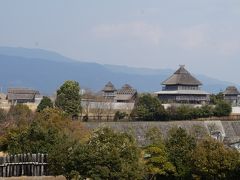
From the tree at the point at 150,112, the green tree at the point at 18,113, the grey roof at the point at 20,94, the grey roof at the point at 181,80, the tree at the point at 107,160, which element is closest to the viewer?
the tree at the point at 107,160

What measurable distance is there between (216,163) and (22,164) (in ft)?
30.6

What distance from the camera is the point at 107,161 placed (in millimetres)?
23656

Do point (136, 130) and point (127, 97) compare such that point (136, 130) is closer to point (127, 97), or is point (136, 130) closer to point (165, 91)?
point (165, 91)

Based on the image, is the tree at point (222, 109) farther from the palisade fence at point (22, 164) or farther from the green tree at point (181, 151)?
the palisade fence at point (22, 164)

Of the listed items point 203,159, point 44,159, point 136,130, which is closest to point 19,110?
point 136,130

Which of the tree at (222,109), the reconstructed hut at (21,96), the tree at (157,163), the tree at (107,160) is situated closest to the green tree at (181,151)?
the tree at (157,163)

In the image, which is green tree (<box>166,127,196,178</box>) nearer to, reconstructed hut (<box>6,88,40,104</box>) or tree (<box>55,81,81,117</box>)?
tree (<box>55,81,81,117</box>)

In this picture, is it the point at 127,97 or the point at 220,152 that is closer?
the point at 220,152

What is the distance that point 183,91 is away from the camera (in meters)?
69.4

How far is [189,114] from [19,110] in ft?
53.4

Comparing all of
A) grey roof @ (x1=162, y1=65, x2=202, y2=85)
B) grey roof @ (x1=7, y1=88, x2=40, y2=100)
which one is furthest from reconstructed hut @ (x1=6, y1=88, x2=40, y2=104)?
grey roof @ (x1=162, y1=65, x2=202, y2=85)

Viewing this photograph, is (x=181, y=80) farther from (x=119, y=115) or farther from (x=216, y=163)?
(x=216, y=163)

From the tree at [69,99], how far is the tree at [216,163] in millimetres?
27640

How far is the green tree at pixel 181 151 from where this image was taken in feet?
91.7
